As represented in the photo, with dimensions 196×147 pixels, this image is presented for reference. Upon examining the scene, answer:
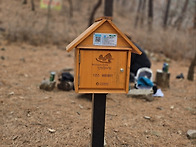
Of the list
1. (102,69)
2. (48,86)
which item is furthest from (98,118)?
(48,86)

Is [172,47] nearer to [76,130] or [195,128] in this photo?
[195,128]

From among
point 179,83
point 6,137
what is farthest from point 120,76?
point 179,83

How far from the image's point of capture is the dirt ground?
2.80 meters

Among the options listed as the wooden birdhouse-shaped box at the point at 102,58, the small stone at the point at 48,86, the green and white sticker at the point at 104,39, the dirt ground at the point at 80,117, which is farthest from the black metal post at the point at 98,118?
the small stone at the point at 48,86

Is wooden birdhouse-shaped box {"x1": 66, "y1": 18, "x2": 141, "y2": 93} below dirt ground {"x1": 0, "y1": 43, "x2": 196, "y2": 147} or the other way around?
the other way around

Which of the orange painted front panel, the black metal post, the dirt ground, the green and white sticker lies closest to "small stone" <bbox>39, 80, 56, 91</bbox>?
the dirt ground

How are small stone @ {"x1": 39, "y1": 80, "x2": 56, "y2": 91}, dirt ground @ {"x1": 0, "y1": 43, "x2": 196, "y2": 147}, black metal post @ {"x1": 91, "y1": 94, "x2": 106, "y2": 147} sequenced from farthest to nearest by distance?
small stone @ {"x1": 39, "y1": 80, "x2": 56, "y2": 91} → dirt ground @ {"x1": 0, "y1": 43, "x2": 196, "y2": 147} → black metal post @ {"x1": 91, "y1": 94, "x2": 106, "y2": 147}

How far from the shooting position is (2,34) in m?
9.85

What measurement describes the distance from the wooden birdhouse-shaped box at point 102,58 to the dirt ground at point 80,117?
920 mm

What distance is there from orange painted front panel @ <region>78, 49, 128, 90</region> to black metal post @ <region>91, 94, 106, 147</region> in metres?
0.15

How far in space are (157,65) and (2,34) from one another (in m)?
6.95

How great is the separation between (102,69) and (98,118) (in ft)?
1.76

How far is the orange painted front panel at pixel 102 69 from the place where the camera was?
211 centimetres

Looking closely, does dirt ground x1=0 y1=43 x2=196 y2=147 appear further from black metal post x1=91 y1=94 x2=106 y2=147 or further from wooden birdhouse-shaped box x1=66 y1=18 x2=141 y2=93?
wooden birdhouse-shaped box x1=66 y1=18 x2=141 y2=93
